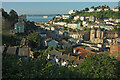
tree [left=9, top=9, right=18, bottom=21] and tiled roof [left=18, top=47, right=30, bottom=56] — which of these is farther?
tree [left=9, top=9, right=18, bottom=21]

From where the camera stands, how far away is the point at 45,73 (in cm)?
502

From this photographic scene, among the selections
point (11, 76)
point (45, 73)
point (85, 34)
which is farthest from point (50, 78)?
point (85, 34)

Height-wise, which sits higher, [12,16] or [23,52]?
[12,16]

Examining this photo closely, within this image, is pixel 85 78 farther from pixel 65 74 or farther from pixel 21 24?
pixel 21 24

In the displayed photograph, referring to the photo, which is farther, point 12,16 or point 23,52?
point 12,16

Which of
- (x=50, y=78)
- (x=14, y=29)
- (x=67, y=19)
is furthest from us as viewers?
(x=67, y=19)

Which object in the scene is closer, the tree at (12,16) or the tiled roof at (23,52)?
the tiled roof at (23,52)

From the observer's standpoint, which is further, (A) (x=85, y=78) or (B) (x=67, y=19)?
(B) (x=67, y=19)

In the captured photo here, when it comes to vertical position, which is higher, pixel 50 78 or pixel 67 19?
pixel 67 19

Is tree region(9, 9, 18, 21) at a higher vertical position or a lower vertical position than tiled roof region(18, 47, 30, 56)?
higher

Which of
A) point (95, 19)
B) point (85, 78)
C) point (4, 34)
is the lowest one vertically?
point (85, 78)

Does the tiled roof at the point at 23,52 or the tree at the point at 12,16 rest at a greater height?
the tree at the point at 12,16

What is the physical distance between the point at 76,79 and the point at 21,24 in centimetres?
1653

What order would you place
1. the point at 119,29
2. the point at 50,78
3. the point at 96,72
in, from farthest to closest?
the point at 119,29, the point at 96,72, the point at 50,78
